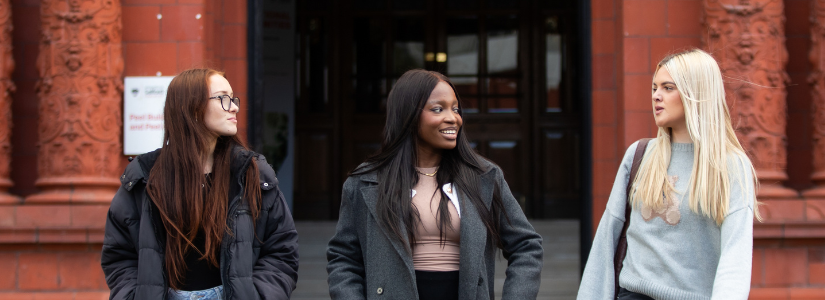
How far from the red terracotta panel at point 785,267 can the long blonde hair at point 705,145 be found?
3154 mm

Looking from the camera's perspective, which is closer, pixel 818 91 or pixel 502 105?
pixel 818 91

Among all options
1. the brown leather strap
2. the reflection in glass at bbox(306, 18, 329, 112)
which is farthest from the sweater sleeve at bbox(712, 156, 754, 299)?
the reflection in glass at bbox(306, 18, 329, 112)

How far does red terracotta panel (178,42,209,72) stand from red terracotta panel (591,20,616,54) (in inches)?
123

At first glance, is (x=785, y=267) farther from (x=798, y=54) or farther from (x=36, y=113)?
(x=36, y=113)

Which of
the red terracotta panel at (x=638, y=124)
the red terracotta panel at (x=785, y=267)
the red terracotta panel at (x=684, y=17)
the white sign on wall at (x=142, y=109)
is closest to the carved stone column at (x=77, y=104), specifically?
the white sign on wall at (x=142, y=109)

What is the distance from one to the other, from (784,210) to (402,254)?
12.6ft

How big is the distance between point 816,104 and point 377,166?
4069 millimetres

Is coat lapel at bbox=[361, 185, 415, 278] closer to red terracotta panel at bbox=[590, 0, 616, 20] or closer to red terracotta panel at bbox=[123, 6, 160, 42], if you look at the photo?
red terracotta panel at bbox=[123, 6, 160, 42]

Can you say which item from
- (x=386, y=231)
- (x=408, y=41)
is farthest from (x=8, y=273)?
(x=408, y=41)

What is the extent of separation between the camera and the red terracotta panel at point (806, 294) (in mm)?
5344

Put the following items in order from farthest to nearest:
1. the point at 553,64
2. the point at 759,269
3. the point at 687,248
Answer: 1. the point at 553,64
2. the point at 759,269
3. the point at 687,248

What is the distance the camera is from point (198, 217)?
274 cm

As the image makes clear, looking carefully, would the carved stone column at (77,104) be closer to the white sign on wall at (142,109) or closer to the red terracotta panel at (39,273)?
the white sign on wall at (142,109)

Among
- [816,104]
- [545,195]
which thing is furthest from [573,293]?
[545,195]
